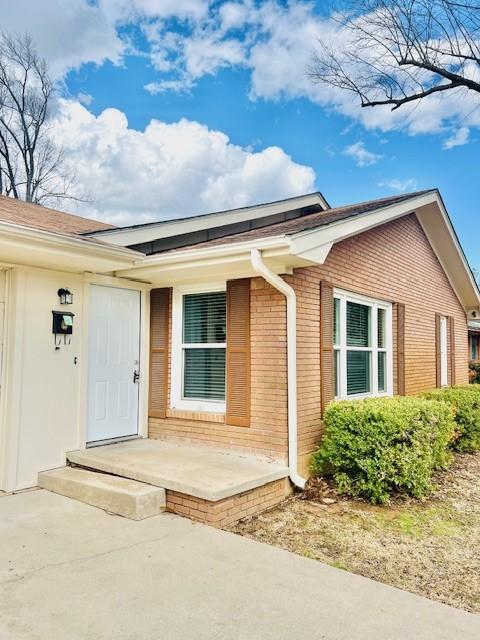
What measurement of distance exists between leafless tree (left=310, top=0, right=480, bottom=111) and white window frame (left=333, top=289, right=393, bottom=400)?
526 cm

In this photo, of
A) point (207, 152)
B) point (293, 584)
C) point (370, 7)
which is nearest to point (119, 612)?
point (293, 584)

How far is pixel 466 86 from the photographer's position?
31.7ft

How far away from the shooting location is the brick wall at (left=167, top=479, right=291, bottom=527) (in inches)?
168

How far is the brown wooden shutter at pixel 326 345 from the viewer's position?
237 inches

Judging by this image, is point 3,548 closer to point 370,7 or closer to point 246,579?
point 246,579

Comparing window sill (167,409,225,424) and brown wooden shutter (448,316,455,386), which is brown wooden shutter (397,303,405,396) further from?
window sill (167,409,225,424)

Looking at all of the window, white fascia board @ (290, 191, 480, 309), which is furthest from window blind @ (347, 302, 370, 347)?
the window

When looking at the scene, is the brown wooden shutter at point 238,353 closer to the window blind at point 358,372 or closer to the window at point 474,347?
the window blind at point 358,372

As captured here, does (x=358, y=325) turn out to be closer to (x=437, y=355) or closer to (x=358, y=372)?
(x=358, y=372)

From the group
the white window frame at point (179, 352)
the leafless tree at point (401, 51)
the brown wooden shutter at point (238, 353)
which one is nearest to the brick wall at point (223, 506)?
the brown wooden shutter at point (238, 353)

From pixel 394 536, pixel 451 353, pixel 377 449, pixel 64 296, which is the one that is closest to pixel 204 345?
pixel 64 296

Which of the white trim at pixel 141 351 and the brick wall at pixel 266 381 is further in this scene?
the white trim at pixel 141 351

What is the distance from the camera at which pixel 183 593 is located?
3.04 metres

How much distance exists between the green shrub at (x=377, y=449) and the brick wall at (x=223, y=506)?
930 millimetres
